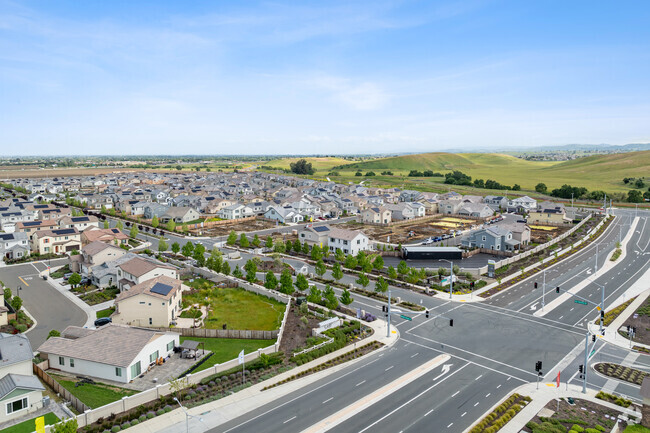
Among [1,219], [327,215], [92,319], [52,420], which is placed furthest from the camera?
[327,215]

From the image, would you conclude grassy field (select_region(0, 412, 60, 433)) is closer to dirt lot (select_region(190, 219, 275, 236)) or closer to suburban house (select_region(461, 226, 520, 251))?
dirt lot (select_region(190, 219, 275, 236))

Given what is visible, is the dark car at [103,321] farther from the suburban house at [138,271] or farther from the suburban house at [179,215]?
the suburban house at [179,215]

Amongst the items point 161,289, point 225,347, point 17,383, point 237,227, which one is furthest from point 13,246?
point 225,347

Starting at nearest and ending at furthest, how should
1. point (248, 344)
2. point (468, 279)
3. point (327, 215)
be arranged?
point (248, 344) → point (468, 279) → point (327, 215)

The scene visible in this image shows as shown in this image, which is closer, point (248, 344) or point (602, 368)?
point (602, 368)

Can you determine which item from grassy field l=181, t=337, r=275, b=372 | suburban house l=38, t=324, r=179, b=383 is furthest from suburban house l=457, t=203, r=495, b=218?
suburban house l=38, t=324, r=179, b=383

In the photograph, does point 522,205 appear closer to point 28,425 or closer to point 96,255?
point 96,255

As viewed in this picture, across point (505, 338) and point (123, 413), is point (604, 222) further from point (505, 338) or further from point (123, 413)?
point (123, 413)

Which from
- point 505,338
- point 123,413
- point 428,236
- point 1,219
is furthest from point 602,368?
point 1,219
